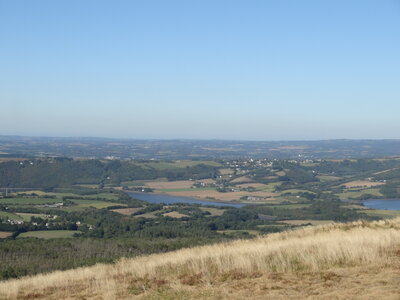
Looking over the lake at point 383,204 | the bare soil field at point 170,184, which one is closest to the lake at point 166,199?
the bare soil field at point 170,184

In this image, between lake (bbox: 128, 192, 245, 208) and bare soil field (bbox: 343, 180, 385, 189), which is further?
bare soil field (bbox: 343, 180, 385, 189)

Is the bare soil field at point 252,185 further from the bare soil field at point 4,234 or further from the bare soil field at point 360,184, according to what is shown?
the bare soil field at point 4,234

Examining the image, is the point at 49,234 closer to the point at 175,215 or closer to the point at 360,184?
the point at 175,215

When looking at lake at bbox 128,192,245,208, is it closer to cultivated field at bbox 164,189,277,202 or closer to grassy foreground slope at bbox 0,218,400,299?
cultivated field at bbox 164,189,277,202

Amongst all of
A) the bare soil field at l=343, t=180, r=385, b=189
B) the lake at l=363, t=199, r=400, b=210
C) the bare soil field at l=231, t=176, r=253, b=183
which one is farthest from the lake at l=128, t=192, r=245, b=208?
the bare soil field at l=343, t=180, r=385, b=189

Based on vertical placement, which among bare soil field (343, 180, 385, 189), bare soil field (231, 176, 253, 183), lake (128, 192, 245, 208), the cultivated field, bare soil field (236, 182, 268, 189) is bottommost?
lake (128, 192, 245, 208)

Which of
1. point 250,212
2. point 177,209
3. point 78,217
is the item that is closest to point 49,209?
point 78,217
